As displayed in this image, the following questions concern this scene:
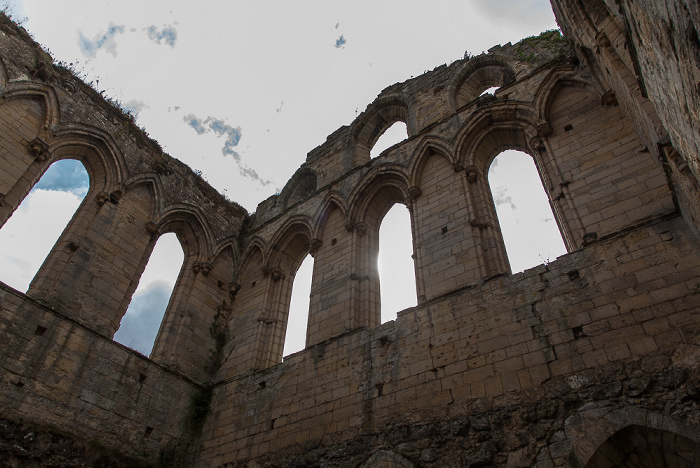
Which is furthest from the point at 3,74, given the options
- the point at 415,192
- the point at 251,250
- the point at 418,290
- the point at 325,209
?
the point at 418,290

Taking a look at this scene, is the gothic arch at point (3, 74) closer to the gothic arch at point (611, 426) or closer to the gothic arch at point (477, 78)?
the gothic arch at point (477, 78)

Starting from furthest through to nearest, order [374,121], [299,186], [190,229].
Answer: [299,186]
[374,121]
[190,229]

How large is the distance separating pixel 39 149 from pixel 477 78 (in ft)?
28.7

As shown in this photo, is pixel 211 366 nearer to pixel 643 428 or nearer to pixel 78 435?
pixel 78 435

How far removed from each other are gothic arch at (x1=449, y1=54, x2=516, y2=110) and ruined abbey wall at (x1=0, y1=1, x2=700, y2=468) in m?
0.05

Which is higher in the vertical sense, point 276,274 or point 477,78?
point 477,78

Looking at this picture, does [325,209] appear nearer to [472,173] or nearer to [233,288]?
[233,288]

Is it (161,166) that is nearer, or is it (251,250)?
(161,166)

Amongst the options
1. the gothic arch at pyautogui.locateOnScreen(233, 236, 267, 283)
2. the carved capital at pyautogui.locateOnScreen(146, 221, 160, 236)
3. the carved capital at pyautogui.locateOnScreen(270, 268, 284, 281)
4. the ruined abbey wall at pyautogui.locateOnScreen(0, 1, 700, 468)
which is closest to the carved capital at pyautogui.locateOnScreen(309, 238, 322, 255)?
the ruined abbey wall at pyautogui.locateOnScreen(0, 1, 700, 468)

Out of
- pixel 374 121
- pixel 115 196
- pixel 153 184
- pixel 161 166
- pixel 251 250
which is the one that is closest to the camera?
pixel 115 196

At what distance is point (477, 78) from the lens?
36.0ft

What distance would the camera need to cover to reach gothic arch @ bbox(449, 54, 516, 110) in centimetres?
1046

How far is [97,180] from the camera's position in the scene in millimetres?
9578

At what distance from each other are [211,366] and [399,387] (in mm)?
4484
